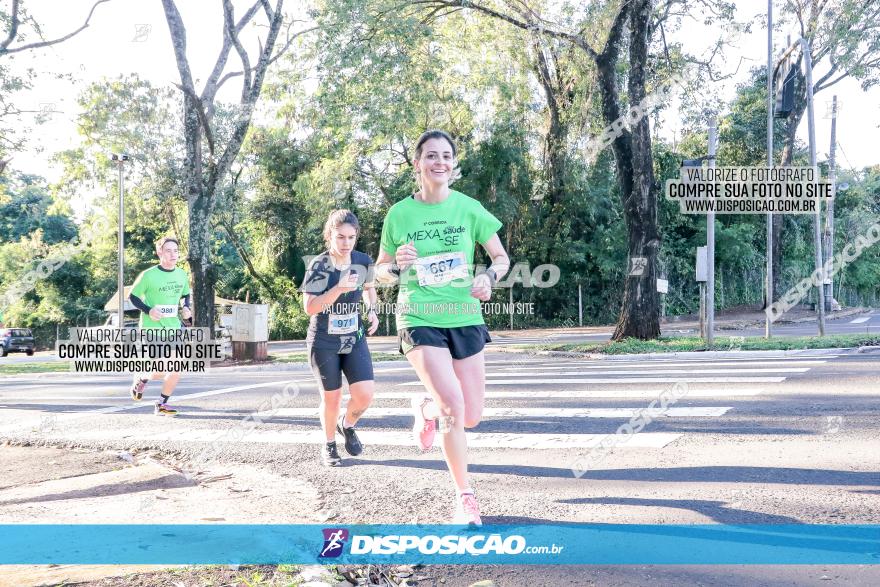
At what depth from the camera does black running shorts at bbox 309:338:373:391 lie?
19.8 ft

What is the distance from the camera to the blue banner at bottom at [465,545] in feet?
12.1

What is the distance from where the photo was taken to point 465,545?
3.92m

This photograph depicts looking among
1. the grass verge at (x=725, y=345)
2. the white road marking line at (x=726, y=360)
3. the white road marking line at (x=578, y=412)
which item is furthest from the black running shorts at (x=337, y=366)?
the grass verge at (x=725, y=345)

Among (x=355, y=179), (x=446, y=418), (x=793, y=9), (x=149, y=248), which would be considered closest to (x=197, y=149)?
(x=355, y=179)

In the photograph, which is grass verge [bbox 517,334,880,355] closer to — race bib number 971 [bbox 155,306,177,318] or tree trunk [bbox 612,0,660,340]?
tree trunk [bbox 612,0,660,340]

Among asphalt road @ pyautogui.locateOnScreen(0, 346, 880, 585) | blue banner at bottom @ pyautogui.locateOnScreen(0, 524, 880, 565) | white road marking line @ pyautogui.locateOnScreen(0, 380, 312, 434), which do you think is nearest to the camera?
blue banner at bottom @ pyautogui.locateOnScreen(0, 524, 880, 565)

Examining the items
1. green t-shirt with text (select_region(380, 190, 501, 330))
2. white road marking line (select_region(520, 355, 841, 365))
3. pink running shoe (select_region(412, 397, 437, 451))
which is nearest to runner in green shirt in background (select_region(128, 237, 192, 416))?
pink running shoe (select_region(412, 397, 437, 451))

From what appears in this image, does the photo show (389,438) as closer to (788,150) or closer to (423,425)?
(423,425)

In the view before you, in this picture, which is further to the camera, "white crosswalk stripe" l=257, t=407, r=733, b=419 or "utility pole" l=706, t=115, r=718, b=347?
"utility pole" l=706, t=115, r=718, b=347

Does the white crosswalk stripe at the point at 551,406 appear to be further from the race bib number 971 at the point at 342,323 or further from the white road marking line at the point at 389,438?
the race bib number 971 at the point at 342,323

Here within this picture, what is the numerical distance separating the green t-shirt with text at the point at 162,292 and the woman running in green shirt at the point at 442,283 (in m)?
5.62

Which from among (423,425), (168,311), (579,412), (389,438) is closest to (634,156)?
(579,412)

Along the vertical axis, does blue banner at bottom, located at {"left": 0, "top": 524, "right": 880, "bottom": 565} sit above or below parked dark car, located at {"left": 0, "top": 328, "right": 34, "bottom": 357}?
above

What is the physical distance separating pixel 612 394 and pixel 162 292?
575cm
